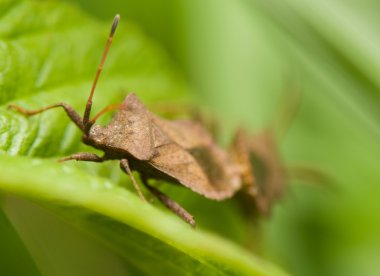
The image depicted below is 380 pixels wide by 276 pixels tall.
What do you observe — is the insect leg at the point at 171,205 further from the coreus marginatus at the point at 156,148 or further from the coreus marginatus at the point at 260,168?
the coreus marginatus at the point at 260,168

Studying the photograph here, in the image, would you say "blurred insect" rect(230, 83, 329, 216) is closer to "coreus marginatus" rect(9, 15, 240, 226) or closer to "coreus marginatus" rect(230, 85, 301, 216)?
"coreus marginatus" rect(230, 85, 301, 216)

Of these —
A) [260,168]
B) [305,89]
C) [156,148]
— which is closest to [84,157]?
[156,148]

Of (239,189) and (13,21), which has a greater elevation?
(13,21)

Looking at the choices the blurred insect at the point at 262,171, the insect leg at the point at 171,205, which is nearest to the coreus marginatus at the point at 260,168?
the blurred insect at the point at 262,171

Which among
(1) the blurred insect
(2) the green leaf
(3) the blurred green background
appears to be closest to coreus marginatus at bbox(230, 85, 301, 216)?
(1) the blurred insect

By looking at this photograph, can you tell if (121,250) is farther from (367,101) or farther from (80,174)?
(367,101)

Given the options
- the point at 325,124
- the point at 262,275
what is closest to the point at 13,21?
the point at 262,275
